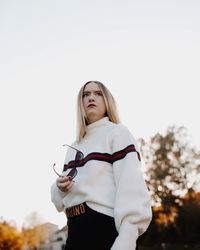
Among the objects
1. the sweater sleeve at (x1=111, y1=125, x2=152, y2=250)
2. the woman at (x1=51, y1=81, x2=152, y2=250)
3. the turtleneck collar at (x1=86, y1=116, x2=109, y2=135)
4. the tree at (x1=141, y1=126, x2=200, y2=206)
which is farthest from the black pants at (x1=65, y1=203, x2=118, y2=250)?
the tree at (x1=141, y1=126, x2=200, y2=206)

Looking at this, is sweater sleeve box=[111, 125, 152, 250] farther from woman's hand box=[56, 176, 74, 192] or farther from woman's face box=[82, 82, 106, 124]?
woman's face box=[82, 82, 106, 124]

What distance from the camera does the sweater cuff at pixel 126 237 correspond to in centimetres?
190

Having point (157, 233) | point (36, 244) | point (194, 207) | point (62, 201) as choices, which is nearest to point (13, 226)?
point (36, 244)

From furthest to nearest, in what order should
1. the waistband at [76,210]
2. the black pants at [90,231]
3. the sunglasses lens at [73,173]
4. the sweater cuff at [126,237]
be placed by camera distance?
the sunglasses lens at [73,173] < the waistband at [76,210] < the black pants at [90,231] < the sweater cuff at [126,237]

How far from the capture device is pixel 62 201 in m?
2.47

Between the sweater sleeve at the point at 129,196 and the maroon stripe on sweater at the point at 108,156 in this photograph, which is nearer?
the sweater sleeve at the point at 129,196

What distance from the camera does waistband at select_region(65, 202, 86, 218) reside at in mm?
2184

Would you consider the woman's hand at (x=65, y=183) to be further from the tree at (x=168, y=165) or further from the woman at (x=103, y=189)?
the tree at (x=168, y=165)

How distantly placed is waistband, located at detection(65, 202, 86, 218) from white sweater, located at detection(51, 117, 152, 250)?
1.0 inches

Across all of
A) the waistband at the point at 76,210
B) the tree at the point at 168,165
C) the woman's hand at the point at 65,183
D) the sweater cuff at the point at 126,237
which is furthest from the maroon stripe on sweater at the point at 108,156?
the tree at the point at 168,165

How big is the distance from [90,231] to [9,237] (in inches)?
1684

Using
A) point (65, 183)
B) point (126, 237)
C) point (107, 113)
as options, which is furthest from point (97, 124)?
point (126, 237)

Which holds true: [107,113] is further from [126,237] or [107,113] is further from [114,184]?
[126,237]

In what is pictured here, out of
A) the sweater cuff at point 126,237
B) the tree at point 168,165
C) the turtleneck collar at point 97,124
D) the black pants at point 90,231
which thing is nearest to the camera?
the sweater cuff at point 126,237
